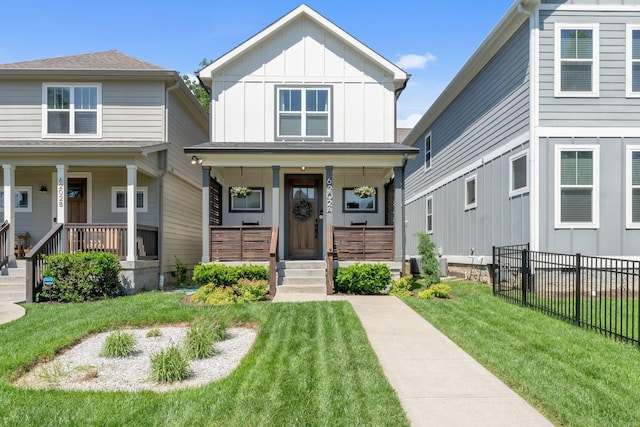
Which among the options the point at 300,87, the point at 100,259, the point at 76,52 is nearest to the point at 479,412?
the point at 100,259

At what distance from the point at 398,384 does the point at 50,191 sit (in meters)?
12.8

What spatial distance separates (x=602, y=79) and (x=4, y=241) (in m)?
14.6

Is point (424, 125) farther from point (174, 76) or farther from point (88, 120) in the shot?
point (88, 120)

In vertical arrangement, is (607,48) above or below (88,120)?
above

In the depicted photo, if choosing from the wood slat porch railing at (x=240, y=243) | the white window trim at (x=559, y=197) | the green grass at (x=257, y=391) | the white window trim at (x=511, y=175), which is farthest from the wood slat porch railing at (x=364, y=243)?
the green grass at (x=257, y=391)

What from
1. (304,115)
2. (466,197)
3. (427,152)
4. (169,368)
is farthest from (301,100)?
(169,368)

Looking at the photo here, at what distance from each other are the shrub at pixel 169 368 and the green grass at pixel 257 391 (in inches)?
15.1

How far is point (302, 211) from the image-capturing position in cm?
1312

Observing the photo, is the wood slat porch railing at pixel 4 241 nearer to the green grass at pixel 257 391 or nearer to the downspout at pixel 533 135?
the green grass at pixel 257 391

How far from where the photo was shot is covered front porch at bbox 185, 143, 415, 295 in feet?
36.8

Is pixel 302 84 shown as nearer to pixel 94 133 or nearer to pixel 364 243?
pixel 364 243

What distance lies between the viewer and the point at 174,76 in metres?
12.9

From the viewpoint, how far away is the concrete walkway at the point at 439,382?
11.9 ft

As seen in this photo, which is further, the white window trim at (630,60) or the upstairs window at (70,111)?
the upstairs window at (70,111)
